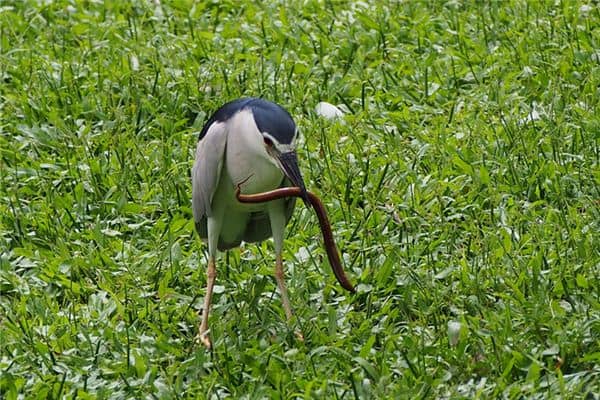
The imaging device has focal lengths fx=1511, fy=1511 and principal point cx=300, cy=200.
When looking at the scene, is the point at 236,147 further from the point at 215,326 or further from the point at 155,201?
the point at 155,201

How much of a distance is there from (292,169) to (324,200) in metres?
1.53

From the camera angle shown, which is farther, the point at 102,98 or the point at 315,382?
the point at 102,98

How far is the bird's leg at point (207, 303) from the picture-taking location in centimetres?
635

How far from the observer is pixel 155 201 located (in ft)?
25.2

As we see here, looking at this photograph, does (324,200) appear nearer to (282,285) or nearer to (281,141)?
(282,285)

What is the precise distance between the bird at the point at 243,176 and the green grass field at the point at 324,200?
23 centimetres

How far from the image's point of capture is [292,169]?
6086 mm

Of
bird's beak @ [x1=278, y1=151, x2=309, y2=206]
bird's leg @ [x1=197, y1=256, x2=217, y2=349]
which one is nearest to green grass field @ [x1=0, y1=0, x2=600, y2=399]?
bird's leg @ [x1=197, y1=256, x2=217, y2=349]

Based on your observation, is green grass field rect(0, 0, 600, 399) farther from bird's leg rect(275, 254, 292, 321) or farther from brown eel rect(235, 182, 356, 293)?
brown eel rect(235, 182, 356, 293)

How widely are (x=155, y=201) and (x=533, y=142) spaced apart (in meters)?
1.98

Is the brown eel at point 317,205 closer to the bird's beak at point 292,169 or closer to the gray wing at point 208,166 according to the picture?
the bird's beak at point 292,169

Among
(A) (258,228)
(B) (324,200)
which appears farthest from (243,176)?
(B) (324,200)

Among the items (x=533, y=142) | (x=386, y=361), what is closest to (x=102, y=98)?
(x=533, y=142)

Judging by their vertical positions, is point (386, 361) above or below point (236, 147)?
below
